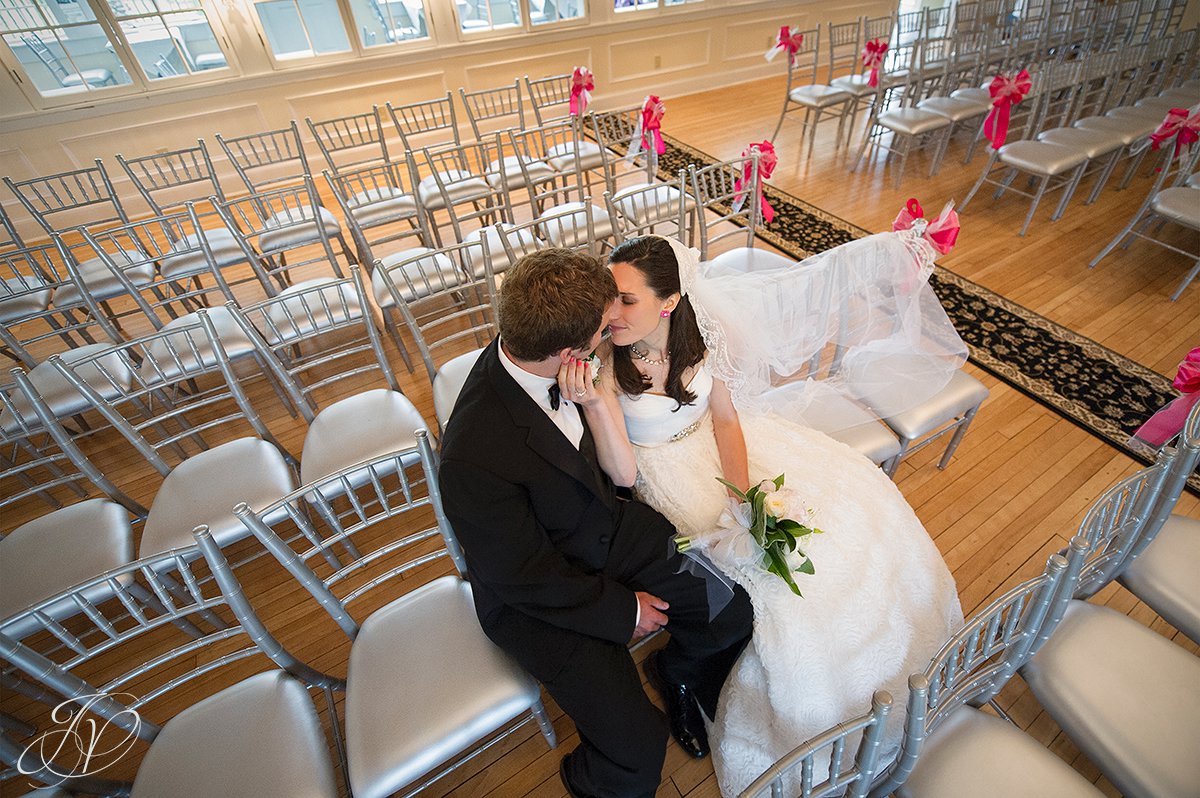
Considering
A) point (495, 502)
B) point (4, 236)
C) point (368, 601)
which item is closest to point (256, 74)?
point (4, 236)

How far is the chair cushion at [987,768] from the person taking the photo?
3.85ft

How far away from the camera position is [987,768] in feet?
3.93

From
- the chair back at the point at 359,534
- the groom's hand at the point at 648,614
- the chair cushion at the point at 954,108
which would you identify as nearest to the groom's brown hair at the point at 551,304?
the chair back at the point at 359,534

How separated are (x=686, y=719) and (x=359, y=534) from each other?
164cm

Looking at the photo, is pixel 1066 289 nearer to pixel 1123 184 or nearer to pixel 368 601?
pixel 1123 184

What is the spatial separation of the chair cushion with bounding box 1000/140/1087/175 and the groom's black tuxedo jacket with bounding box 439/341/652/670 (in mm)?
4537

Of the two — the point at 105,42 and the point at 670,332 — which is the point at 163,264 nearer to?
the point at 105,42

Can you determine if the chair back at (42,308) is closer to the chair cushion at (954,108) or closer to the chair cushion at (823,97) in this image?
the chair cushion at (823,97)

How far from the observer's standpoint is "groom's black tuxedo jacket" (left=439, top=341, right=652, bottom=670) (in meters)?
1.31

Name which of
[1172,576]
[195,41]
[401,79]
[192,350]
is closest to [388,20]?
Answer: [401,79]

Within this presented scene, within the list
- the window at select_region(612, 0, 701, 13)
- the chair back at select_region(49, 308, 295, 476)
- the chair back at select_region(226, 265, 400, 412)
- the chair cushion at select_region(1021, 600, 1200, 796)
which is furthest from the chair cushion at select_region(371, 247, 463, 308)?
the window at select_region(612, 0, 701, 13)

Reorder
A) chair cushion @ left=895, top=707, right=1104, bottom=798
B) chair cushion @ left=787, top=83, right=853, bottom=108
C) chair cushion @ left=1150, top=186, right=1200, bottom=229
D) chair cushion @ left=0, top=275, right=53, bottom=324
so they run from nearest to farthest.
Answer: chair cushion @ left=895, top=707, right=1104, bottom=798
chair cushion @ left=0, top=275, right=53, bottom=324
chair cushion @ left=1150, top=186, right=1200, bottom=229
chair cushion @ left=787, top=83, right=853, bottom=108

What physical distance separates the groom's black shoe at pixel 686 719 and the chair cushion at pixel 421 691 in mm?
579

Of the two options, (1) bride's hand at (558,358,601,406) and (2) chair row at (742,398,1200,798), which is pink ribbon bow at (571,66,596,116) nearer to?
(1) bride's hand at (558,358,601,406)
